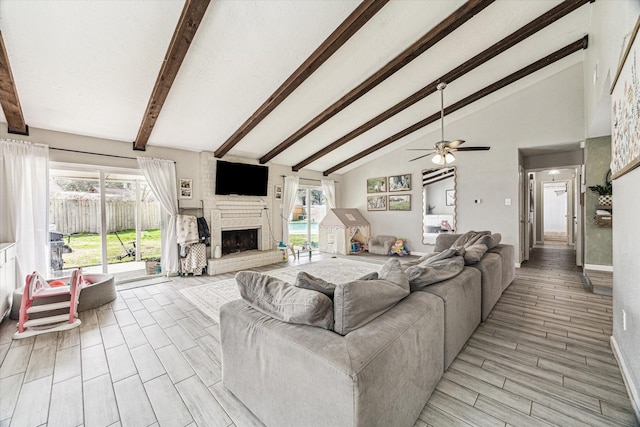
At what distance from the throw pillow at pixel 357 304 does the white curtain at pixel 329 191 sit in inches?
251

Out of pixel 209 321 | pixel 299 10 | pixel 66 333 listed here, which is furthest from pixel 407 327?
pixel 66 333

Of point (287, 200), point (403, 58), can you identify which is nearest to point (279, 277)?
point (287, 200)

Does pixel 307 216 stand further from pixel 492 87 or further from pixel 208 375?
pixel 208 375

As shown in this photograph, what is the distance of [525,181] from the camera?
20.3 ft

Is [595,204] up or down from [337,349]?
up

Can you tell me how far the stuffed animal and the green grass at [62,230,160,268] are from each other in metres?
5.31

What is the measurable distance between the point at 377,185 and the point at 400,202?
0.84 meters

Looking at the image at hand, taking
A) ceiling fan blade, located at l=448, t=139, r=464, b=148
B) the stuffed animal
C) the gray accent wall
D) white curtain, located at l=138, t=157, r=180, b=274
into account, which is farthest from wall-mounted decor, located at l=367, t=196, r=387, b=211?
white curtain, located at l=138, t=157, r=180, b=274

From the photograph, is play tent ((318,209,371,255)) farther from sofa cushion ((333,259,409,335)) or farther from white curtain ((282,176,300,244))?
sofa cushion ((333,259,409,335))

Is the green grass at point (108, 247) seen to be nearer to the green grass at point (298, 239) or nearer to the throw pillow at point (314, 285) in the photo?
the green grass at point (298, 239)

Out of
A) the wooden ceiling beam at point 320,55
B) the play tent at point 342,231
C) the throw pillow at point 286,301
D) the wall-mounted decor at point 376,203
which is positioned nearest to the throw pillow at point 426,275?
the throw pillow at point 286,301

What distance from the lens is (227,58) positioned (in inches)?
121

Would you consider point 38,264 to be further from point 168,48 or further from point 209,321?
point 168,48

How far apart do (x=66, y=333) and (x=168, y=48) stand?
312 centimetres
